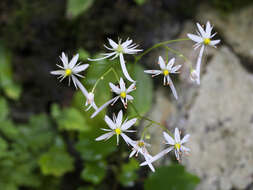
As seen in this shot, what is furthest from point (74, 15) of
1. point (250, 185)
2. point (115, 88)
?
point (250, 185)

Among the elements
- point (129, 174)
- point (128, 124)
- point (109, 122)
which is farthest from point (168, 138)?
point (129, 174)

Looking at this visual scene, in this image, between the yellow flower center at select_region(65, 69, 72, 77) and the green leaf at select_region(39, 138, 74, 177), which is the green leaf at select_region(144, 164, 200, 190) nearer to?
the green leaf at select_region(39, 138, 74, 177)

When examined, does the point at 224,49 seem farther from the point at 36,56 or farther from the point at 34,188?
the point at 34,188

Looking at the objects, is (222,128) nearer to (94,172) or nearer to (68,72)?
(94,172)

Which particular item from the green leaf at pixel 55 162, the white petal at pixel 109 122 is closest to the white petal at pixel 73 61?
the white petal at pixel 109 122

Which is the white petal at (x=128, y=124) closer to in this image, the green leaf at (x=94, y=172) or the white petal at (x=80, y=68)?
the white petal at (x=80, y=68)

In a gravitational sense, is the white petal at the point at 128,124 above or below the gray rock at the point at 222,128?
below

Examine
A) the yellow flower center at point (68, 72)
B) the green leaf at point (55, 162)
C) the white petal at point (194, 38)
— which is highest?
the green leaf at point (55, 162)
